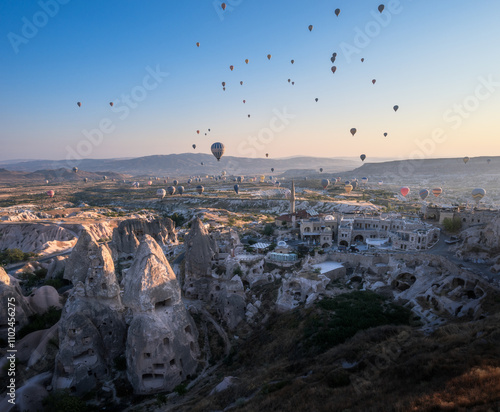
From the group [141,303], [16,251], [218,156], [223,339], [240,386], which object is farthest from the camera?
[218,156]

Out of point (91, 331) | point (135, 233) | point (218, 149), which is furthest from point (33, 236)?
point (91, 331)

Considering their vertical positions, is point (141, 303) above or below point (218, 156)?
below

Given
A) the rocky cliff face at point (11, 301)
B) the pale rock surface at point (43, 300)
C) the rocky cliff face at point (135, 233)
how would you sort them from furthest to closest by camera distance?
the rocky cliff face at point (135, 233) → the pale rock surface at point (43, 300) → the rocky cliff face at point (11, 301)

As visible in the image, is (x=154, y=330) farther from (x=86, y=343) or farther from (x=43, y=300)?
(x=43, y=300)

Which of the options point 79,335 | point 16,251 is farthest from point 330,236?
point 16,251

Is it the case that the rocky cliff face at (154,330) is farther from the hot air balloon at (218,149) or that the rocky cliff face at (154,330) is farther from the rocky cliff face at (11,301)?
the hot air balloon at (218,149)

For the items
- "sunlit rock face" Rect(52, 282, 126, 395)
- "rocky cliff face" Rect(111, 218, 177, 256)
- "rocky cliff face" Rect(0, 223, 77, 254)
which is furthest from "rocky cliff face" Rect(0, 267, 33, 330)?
"rocky cliff face" Rect(0, 223, 77, 254)

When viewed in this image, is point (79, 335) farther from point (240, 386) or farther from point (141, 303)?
point (240, 386)

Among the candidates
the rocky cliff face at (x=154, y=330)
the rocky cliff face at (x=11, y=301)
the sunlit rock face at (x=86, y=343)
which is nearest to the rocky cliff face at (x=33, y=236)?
the rocky cliff face at (x=11, y=301)
